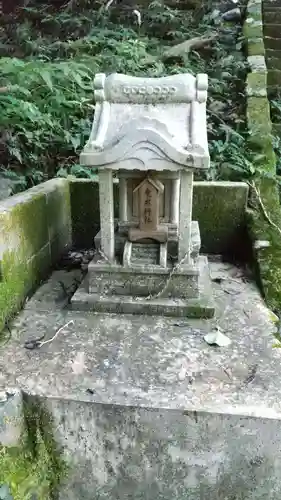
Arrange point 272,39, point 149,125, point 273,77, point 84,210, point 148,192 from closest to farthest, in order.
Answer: point 149,125 → point 148,192 → point 84,210 → point 273,77 → point 272,39

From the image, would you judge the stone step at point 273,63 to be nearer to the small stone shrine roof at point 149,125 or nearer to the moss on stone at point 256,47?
the moss on stone at point 256,47

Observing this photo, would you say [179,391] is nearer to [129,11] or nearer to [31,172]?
[31,172]

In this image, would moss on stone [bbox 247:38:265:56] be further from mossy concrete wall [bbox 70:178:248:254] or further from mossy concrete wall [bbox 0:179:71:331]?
mossy concrete wall [bbox 0:179:71:331]

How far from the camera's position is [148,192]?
3.35m

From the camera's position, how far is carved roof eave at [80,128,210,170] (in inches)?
115

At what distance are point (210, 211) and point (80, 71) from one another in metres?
2.94

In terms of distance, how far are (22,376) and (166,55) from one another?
21.3 feet

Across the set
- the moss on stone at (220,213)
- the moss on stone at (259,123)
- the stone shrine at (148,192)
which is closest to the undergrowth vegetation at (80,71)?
the moss on stone at (259,123)

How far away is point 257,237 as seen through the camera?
13.2 feet

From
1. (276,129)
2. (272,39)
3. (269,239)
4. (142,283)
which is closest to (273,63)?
(272,39)

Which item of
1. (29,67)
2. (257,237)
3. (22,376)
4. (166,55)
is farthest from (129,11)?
(22,376)

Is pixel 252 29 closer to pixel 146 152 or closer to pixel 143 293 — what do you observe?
pixel 146 152

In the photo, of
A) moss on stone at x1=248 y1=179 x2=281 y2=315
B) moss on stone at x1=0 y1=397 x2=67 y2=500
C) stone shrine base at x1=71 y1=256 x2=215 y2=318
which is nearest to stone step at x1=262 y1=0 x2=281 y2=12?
moss on stone at x1=248 y1=179 x2=281 y2=315

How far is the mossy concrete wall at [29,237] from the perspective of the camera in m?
3.22
